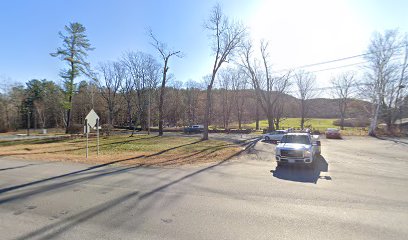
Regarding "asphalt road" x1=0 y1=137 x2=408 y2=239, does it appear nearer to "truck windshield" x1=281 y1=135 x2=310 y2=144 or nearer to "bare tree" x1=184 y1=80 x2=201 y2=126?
"truck windshield" x1=281 y1=135 x2=310 y2=144

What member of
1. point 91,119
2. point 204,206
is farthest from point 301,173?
point 91,119

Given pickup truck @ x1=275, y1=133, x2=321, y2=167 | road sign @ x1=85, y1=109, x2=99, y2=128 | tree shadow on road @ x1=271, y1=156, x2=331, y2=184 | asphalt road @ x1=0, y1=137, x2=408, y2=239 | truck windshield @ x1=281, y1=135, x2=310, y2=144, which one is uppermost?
road sign @ x1=85, y1=109, x2=99, y2=128

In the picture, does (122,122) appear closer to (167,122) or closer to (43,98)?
(167,122)

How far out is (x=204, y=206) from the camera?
572 centimetres

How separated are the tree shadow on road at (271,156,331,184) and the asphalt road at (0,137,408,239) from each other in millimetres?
74

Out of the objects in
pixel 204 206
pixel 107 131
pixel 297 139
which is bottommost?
pixel 204 206

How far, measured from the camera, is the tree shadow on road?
8711 mm

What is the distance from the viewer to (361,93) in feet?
123

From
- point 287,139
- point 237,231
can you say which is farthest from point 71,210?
point 287,139

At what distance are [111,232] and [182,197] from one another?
2449mm

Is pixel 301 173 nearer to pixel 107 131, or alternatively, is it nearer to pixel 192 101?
pixel 107 131

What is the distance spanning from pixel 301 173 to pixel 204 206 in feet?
19.2

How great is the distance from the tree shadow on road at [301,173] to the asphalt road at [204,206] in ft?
0.24

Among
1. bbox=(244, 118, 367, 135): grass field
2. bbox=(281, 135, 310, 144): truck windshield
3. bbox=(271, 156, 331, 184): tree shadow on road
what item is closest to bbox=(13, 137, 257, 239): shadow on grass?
bbox=(271, 156, 331, 184): tree shadow on road
